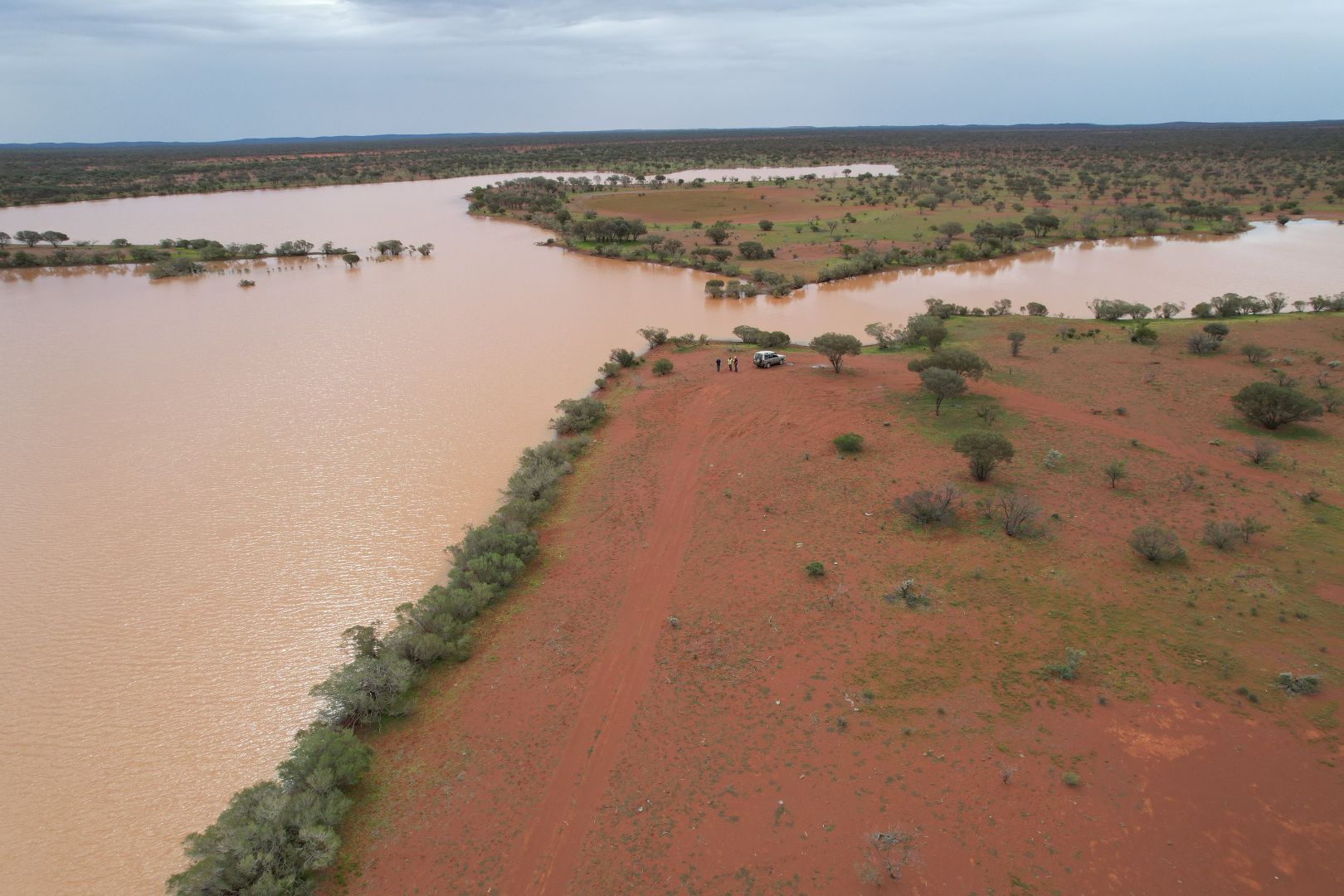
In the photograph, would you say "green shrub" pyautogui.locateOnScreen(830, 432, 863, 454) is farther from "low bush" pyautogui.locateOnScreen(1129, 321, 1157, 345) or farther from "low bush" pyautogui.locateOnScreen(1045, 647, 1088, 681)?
"low bush" pyautogui.locateOnScreen(1129, 321, 1157, 345)

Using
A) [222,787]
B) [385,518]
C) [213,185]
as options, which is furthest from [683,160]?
[222,787]

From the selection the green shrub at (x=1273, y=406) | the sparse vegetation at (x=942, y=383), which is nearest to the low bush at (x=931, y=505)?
the sparse vegetation at (x=942, y=383)

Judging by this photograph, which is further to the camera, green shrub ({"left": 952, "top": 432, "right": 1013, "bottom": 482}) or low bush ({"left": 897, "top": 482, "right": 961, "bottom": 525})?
green shrub ({"left": 952, "top": 432, "right": 1013, "bottom": 482})

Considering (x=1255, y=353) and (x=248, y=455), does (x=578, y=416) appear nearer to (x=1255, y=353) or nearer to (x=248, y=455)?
(x=248, y=455)

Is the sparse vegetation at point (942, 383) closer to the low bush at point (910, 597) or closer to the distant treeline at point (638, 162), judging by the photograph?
the low bush at point (910, 597)

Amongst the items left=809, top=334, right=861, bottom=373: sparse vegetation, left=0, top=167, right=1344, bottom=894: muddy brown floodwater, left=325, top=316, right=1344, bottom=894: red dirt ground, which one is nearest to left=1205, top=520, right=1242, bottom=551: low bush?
left=325, top=316, right=1344, bottom=894: red dirt ground

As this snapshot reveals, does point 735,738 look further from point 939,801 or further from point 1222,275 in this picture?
Answer: point 1222,275

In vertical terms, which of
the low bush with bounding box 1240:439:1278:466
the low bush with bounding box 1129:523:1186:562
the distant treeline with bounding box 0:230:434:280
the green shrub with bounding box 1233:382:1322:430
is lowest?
the low bush with bounding box 1129:523:1186:562

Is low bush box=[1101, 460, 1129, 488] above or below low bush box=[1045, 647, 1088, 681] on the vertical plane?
above
